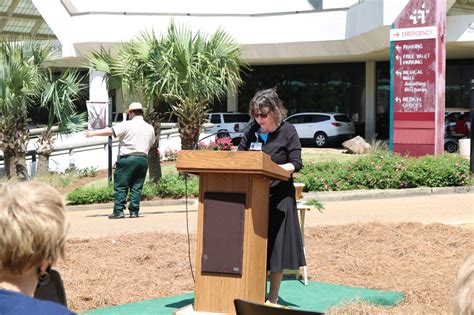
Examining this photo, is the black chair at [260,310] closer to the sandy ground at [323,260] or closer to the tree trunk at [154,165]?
the sandy ground at [323,260]

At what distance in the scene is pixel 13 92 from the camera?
20.5 m

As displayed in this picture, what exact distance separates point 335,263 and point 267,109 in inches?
126

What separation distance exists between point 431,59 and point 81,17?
1771 centimetres

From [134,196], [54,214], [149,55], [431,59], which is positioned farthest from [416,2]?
[54,214]

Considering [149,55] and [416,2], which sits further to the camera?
[416,2]

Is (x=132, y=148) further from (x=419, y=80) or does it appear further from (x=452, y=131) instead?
(x=452, y=131)

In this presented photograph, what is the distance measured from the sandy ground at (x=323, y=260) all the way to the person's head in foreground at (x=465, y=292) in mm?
4010

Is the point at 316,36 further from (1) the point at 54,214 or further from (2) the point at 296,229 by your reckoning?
(1) the point at 54,214

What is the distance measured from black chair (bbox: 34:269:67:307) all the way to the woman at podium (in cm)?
318

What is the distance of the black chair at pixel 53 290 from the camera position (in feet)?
12.1

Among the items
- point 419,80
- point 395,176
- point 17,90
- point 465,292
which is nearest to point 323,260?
point 465,292

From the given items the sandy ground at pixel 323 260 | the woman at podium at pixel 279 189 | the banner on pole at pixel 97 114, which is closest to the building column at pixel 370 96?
the banner on pole at pixel 97 114

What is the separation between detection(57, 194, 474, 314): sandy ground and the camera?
7930mm

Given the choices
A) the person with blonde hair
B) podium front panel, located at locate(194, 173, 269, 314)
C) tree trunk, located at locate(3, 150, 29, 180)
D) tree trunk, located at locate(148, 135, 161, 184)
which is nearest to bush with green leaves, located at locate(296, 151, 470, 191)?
tree trunk, located at locate(148, 135, 161, 184)
